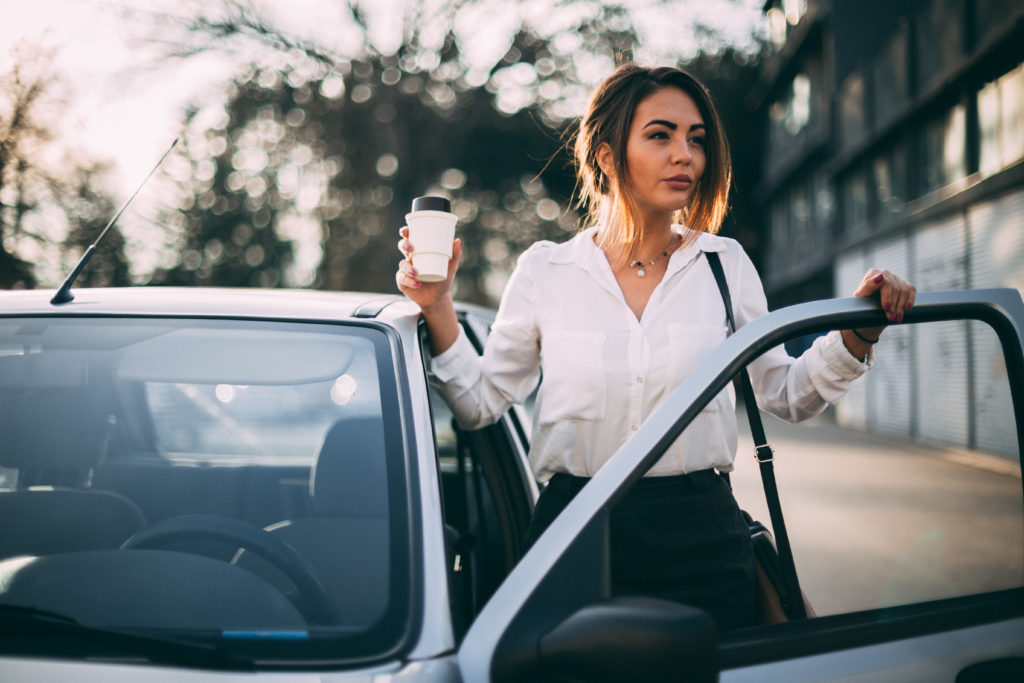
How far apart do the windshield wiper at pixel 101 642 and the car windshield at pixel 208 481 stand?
19 millimetres

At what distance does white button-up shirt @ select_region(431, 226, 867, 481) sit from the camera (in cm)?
176

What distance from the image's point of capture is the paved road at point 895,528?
4145 mm

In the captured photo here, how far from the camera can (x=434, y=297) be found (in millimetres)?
1869

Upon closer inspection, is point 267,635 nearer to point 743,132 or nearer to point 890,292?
point 890,292

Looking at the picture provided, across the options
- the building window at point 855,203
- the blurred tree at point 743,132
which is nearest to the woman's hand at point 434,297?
the building window at point 855,203

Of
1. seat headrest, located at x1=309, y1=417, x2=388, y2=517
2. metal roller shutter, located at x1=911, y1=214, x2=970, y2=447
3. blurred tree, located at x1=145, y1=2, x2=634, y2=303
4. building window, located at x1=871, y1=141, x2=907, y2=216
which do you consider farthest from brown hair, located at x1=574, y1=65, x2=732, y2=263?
building window, located at x1=871, y1=141, x2=907, y2=216

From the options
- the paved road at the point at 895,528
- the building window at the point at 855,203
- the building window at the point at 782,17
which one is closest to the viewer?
the paved road at the point at 895,528

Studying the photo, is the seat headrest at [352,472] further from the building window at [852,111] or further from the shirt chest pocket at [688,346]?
the building window at [852,111]

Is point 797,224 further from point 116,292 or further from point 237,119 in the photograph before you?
point 116,292

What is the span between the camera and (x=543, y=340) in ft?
6.22

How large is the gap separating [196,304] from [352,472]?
545mm

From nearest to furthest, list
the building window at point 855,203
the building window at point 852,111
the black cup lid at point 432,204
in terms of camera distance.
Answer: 1. the black cup lid at point 432,204
2. the building window at point 852,111
3. the building window at point 855,203

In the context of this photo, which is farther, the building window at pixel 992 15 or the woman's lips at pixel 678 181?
the building window at pixel 992 15

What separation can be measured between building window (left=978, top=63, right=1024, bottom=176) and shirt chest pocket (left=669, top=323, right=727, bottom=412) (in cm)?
1033
